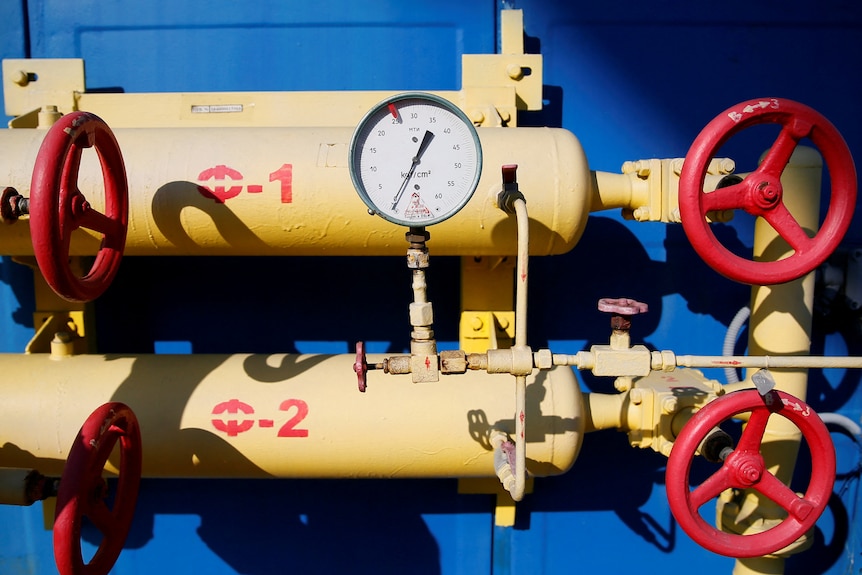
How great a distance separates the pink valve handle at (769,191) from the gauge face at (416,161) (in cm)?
31

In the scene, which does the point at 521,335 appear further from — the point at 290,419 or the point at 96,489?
the point at 96,489

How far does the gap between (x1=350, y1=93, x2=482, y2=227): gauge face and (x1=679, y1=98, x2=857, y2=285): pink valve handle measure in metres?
0.31

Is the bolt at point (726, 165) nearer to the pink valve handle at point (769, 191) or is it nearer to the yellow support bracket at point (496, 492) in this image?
the pink valve handle at point (769, 191)

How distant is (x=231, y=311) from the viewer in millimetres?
1194

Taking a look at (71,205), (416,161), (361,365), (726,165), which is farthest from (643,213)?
(71,205)

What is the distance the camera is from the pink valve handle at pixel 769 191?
81 cm

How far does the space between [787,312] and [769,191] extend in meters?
0.28

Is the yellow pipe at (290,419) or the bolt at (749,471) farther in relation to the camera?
the yellow pipe at (290,419)

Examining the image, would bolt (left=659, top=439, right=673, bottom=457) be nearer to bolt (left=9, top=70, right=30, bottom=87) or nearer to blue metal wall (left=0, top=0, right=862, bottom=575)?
blue metal wall (left=0, top=0, right=862, bottom=575)

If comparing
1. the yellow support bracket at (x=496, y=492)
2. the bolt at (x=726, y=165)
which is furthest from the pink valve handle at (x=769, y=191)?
the yellow support bracket at (x=496, y=492)

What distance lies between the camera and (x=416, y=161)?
818 millimetres

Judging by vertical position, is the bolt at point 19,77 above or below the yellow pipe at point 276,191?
above

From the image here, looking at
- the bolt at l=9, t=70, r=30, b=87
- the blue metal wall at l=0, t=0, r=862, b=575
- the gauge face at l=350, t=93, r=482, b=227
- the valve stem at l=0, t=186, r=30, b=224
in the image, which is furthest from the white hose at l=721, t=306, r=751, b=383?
the bolt at l=9, t=70, r=30, b=87

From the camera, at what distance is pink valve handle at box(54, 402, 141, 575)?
756 mm
